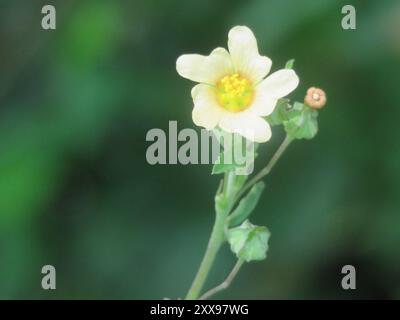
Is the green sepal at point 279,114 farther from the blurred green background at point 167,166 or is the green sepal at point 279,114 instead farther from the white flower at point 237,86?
the blurred green background at point 167,166

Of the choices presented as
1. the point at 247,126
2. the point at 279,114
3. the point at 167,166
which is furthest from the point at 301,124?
the point at 167,166

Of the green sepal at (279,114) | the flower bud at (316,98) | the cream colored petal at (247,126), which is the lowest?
the cream colored petal at (247,126)

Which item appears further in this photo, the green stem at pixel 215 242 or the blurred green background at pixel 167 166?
the blurred green background at pixel 167 166

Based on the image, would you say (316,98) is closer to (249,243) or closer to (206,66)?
(206,66)

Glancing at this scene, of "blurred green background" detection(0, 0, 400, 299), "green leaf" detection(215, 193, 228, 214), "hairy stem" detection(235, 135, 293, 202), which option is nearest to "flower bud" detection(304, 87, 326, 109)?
"hairy stem" detection(235, 135, 293, 202)

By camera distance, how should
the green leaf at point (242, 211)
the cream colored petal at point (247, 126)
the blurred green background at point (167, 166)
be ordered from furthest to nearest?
the blurred green background at point (167, 166) → the green leaf at point (242, 211) → the cream colored petal at point (247, 126)

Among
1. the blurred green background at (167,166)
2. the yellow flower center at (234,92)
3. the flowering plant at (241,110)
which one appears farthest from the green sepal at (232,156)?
the blurred green background at (167,166)
